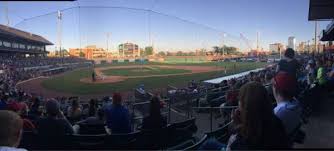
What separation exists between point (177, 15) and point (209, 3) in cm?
259

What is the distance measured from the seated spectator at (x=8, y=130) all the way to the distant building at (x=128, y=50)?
13.1 meters

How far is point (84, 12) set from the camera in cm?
1338

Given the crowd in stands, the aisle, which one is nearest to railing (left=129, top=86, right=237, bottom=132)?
the aisle

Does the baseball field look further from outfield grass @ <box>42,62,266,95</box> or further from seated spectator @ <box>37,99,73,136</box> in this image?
seated spectator @ <box>37,99,73,136</box>

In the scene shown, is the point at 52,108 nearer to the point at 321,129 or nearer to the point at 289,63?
the point at 289,63

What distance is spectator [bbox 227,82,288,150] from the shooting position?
221 cm

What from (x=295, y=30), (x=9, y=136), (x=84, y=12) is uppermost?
(x=84, y=12)

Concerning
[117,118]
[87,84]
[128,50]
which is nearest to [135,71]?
[128,50]

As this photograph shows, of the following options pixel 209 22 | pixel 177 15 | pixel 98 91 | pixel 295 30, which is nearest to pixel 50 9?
pixel 98 91

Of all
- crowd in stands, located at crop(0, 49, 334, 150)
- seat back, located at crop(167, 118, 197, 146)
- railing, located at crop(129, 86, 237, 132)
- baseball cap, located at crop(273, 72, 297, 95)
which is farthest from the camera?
railing, located at crop(129, 86, 237, 132)

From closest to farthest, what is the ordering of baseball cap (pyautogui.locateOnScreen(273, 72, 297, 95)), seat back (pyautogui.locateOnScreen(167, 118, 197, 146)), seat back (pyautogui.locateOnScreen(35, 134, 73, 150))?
baseball cap (pyautogui.locateOnScreen(273, 72, 297, 95)) → seat back (pyautogui.locateOnScreen(35, 134, 73, 150)) → seat back (pyautogui.locateOnScreen(167, 118, 197, 146))

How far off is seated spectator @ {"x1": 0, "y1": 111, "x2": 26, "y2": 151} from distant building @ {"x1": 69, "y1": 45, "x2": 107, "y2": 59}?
11639 mm

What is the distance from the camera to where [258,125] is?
2.20 meters

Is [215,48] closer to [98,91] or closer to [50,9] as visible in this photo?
[98,91]
